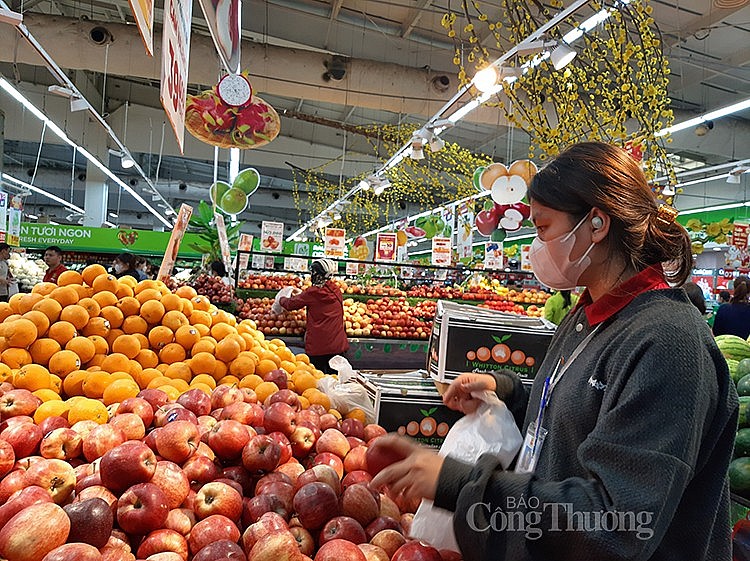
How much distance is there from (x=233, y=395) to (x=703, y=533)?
5.03ft

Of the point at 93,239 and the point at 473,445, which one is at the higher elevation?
the point at 93,239

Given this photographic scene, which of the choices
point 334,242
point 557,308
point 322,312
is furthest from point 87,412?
point 334,242

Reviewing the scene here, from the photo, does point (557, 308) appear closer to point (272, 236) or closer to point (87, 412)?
point (87, 412)

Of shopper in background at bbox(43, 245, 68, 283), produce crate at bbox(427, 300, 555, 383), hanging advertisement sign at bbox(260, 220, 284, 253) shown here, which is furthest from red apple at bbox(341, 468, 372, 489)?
hanging advertisement sign at bbox(260, 220, 284, 253)

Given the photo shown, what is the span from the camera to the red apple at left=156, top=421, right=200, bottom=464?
5.16ft

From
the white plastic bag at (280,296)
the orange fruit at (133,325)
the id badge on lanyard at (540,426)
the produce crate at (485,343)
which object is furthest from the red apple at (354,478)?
the white plastic bag at (280,296)

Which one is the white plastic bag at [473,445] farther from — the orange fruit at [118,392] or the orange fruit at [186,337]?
the orange fruit at [186,337]

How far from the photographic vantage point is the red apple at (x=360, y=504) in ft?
4.82

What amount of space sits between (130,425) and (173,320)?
105 cm

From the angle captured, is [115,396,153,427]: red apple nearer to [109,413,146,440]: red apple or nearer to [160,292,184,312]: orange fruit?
[109,413,146,440]: red apple

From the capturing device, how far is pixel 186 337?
8.62 feet

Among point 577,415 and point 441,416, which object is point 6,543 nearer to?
point 577,415

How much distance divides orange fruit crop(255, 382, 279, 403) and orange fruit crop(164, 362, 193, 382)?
357 millimetres

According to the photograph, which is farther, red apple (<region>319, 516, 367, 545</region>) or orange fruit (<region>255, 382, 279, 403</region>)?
orange fruit (<region>255, 382, 279, 403</region>)
